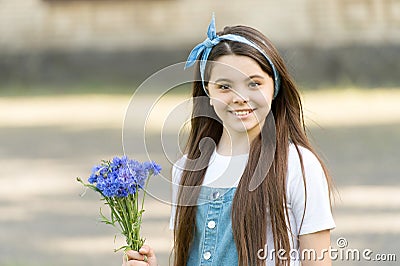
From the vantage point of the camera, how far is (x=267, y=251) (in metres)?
2.23

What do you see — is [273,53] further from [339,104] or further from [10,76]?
[10,76]

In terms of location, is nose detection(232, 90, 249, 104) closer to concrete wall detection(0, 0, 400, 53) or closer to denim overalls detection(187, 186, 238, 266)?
denim overalls detection(187, 186, 238, 266)

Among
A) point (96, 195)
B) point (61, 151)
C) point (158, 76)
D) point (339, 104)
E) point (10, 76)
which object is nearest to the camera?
point (158, 76)

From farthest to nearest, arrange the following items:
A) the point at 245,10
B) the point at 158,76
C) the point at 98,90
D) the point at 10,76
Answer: the point at 10,76
the point at 245,10
the point at 98,90
the point at 158,76

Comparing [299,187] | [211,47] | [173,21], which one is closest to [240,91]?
[211,47]

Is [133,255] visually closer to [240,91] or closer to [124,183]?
[124,183]

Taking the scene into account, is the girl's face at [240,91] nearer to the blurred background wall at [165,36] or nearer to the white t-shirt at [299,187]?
the white t-shirt at [299,187]

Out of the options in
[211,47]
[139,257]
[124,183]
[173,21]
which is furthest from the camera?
[173,21]

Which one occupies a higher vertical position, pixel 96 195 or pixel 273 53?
pixel 96 195

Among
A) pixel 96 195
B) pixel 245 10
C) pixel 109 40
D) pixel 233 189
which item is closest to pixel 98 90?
pixel 109 40

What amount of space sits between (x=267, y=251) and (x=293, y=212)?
0.37 feet

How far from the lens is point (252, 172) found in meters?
2.26

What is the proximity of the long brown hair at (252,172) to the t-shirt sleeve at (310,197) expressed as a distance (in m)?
0.02

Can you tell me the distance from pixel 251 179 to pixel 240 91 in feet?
0.72
